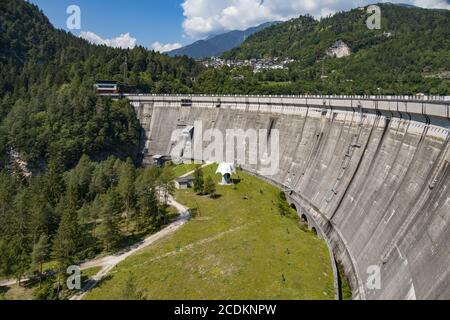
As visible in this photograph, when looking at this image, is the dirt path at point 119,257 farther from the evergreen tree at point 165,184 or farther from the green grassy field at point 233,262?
the evergreen tree at point 165,184

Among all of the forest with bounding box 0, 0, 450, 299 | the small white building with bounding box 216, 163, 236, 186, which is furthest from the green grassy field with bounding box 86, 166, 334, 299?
the small white building with bounding box 216, 163, 236, 186

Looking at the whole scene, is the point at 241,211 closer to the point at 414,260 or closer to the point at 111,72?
the point at 414,260

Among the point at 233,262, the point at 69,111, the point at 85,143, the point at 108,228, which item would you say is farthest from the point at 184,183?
the point at 69,111

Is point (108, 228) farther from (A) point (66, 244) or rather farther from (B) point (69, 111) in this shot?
(B) point (69, 111)

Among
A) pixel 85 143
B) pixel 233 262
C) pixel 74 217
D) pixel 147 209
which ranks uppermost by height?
pixel 85 143

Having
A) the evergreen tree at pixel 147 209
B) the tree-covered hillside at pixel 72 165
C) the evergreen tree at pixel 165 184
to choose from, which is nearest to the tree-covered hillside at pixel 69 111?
the tree-covered hillside at pixel 72 165

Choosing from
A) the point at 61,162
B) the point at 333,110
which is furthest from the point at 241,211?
the point at 61,162
